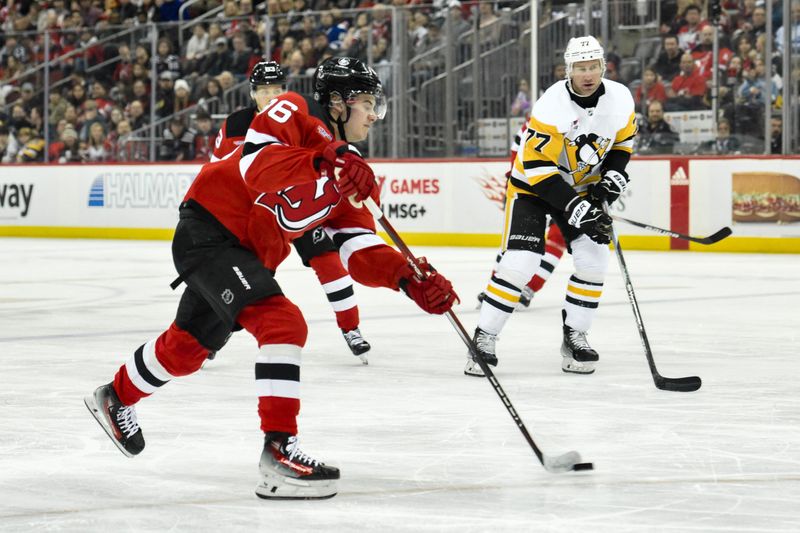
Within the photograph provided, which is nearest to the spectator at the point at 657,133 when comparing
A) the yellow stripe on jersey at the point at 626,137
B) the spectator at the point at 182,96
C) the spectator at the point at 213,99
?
the spectator at the point at 213,99

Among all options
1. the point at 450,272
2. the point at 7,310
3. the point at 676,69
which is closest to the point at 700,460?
the point at 7,310

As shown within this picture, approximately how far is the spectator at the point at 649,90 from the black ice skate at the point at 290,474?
890 centimetres

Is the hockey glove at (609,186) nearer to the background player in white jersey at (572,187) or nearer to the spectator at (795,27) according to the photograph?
the background player in white jersey at (572,187)

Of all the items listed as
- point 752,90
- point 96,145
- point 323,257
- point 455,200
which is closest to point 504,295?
point 323,257

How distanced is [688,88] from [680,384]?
717cm

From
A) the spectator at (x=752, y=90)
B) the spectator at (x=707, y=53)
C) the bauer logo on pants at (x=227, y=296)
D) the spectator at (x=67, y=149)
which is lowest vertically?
the spectator at (x=67, y=149)

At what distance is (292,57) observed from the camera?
Result: 1323 cm

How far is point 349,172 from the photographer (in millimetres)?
2996

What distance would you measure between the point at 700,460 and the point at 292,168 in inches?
49.3

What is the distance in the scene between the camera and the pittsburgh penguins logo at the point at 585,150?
4.98 metres

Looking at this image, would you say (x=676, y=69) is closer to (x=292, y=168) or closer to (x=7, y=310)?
(x=7, y=310)

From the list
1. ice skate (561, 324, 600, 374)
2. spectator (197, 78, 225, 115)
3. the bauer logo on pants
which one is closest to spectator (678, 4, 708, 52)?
spectator (197, 78, 225, 115)

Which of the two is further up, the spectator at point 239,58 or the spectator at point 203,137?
the spectator at point 239,58

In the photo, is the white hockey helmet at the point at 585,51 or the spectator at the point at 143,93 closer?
the white hockey helmet at the point at 585,51
